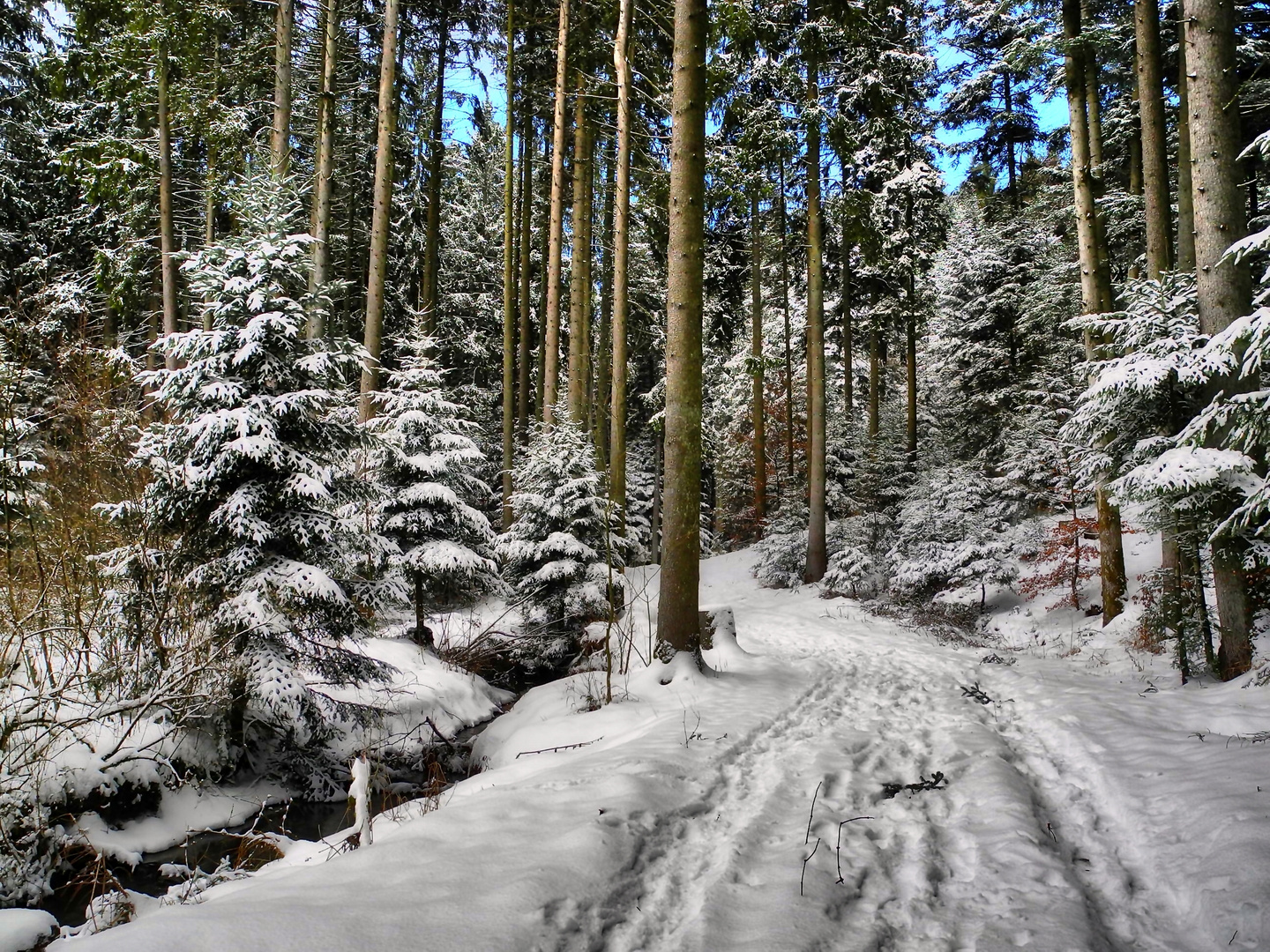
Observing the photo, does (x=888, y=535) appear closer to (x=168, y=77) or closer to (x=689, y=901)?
(x=689, y=901)

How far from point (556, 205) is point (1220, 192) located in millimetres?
11426

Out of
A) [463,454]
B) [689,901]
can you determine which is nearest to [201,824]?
[689,901]

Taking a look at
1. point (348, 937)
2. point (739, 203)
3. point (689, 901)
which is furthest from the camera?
point (739, 203)

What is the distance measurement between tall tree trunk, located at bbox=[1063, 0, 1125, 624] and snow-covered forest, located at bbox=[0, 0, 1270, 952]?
0.26 feet

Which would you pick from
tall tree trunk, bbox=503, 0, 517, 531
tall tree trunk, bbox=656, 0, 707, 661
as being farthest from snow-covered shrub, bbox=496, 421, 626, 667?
tall tree trunk, bbox=503, 0, 517, 531

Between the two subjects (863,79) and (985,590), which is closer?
(985,590)

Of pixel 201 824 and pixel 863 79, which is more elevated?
pixel 863 79

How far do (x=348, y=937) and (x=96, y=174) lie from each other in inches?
659

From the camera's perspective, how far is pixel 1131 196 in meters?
11.4

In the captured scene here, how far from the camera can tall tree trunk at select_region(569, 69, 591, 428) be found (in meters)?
12.3

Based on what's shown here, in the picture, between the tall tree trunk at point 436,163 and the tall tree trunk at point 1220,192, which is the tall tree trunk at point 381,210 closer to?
the tall tree trunk at point 436,163

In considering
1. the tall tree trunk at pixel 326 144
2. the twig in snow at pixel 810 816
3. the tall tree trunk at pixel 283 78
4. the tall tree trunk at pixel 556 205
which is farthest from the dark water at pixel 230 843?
the tall tree trunk at pixel 283 78

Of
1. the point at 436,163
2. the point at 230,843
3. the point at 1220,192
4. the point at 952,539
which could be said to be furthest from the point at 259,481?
the point at 436,163

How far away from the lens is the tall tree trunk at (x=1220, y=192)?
17.3 ft
